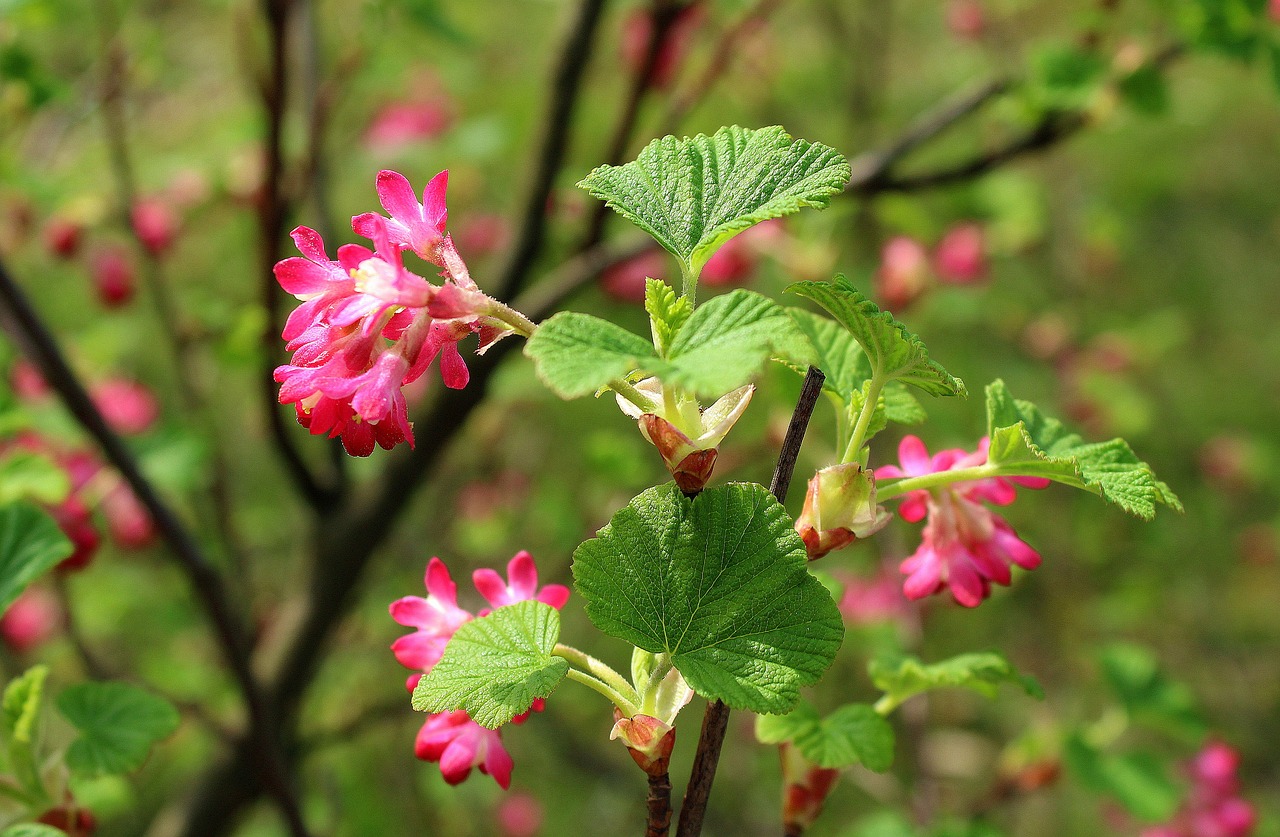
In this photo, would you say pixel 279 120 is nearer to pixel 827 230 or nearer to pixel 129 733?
pixel 129 733

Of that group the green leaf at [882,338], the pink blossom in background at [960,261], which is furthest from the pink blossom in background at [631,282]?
the green leaf at [882,338]

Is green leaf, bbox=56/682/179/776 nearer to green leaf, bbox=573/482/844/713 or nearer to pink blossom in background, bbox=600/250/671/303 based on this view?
green leaf, bbox=573/482/844/713

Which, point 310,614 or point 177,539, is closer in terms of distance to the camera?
point 177,539

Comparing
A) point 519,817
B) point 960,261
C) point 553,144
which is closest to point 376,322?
point 553,144

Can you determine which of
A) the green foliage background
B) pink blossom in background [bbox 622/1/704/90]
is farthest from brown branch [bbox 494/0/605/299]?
pink blossom in background [bbox 622/1/704/90]

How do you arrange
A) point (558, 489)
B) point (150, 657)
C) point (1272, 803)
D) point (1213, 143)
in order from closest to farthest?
point (558, 489) → point (150, 657) → point (1272, 803) → point (1213, 143)

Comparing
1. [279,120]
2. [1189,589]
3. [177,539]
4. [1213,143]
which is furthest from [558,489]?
[1213,143]
